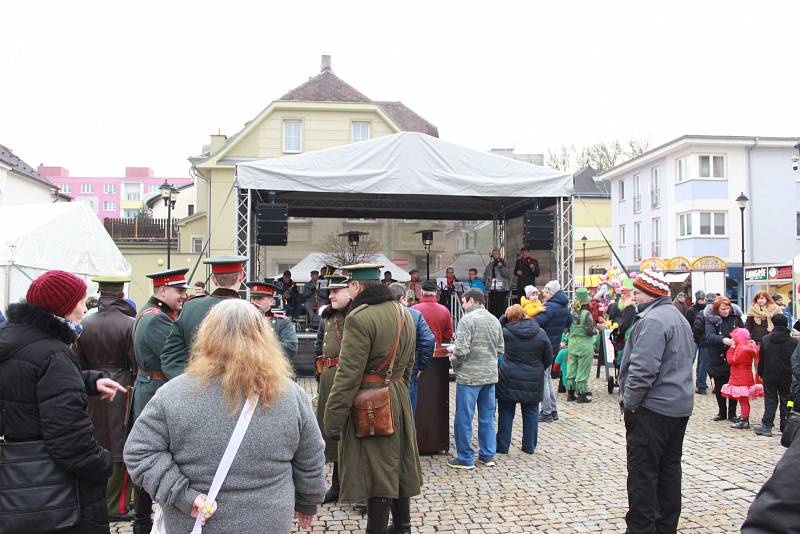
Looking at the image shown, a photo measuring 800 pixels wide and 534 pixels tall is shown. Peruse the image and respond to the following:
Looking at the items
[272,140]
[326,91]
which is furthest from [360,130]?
[326,91]

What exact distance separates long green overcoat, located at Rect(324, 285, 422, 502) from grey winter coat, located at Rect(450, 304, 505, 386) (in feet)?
7.91

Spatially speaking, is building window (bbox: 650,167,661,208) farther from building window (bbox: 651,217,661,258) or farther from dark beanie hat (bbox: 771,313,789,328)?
dark beanie hat (bbox: 771,313,789,328)

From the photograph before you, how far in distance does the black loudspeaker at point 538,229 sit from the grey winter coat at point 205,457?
37.7ft

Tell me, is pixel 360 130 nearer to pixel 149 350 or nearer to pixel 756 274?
pixel 756 274

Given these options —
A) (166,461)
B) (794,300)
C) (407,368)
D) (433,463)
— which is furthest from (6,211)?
(794,300)

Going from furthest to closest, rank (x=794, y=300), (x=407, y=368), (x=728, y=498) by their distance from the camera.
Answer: (x=794, y=300) → (x=728, y=498) → (x=407, y=368)

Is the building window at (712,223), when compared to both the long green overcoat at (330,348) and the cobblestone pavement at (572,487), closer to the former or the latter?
the cobblestone pavement at (572,487)

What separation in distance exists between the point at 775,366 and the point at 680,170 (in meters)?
29.5

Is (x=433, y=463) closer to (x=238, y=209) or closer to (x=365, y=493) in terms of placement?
(x=365, y=493)

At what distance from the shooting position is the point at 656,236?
37.4 meters

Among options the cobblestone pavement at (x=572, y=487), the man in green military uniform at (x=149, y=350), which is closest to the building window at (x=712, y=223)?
the cobblestone pavement at (x=572, y=487)

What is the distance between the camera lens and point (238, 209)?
12.3m

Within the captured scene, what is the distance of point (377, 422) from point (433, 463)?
3051mm

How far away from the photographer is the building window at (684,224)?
3409 cm
